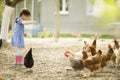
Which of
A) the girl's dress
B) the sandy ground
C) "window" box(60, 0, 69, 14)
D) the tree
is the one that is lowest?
the sandy ground

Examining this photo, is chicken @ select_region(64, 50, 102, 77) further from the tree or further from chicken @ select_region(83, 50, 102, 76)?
the tree

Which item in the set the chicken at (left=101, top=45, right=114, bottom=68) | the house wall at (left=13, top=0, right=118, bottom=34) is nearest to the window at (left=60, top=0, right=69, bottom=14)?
the house wall at (left=13, top=0, right=118, bottom=34)

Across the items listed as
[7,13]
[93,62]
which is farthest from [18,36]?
[7,13]

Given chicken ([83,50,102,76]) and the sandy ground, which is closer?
chicken ([83,50,102,76])

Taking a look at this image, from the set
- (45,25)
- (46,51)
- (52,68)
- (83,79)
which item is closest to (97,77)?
(83,79)

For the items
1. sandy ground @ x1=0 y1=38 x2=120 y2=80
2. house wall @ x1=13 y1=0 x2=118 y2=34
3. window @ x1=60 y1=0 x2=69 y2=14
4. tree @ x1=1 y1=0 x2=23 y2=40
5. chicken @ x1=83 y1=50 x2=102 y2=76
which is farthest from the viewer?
window @ x1=60 y1=0 x2=69 y2=14

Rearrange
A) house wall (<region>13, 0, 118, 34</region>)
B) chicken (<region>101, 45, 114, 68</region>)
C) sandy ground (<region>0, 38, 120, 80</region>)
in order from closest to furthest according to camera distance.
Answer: sandy ground (<region>0, 38, 120, 80</region>), chicken (<region>101, 45, 114, 68</region>), house wall (<region>13, 0, 118, 34</region>)

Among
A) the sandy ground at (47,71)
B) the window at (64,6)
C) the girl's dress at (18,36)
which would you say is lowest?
the sandy ground at (47,71)

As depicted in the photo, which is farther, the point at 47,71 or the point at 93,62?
the point at 47,71

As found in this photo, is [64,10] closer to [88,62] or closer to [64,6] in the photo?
[64,6]

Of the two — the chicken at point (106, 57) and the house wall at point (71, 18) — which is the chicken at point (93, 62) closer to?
the chicken at point (106, 57)

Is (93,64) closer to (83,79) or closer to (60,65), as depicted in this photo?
(83,79)

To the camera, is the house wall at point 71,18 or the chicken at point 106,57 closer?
the chicken at point 106,57

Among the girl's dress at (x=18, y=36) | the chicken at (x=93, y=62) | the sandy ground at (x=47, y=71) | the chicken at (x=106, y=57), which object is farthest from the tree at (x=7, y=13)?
the chicken at (x=93, y=62)
